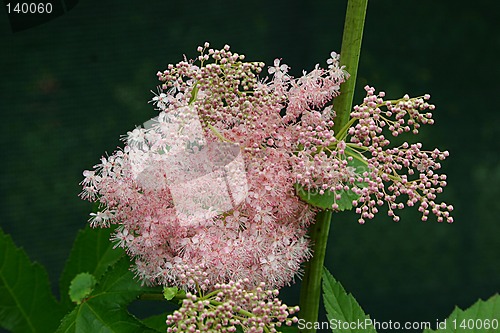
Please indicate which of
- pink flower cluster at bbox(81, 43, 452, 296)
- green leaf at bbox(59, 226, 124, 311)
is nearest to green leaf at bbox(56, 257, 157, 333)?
pink flower cluster at bbox(81, 43, 452, 296)

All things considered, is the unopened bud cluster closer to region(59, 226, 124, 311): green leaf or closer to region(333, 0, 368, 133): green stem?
region(333, 0, 368, 133): green stem

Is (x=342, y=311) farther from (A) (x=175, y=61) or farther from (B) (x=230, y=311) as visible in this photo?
(A) (x=175, y=61)

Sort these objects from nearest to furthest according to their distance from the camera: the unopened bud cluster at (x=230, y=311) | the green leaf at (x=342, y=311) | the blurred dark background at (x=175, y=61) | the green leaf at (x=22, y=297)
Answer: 1. the unopened bud cluster at (x=230, y=311)
2. the green leaf at (x=342, y=311)
3. the green leaf at (x=22, y=297)
4. the blurred dark background at (x=175, y=61)

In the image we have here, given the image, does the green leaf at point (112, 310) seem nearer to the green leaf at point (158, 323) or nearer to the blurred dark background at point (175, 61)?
the green leaf at point (158, 323)

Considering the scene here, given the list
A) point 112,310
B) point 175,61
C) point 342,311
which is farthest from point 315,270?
point 175,61

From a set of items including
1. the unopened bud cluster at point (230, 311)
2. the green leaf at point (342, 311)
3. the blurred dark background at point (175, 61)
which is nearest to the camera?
the unopened bud cluster at point (230, 311)

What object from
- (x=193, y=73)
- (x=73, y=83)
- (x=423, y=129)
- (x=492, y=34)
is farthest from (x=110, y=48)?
(x=193, y=73)

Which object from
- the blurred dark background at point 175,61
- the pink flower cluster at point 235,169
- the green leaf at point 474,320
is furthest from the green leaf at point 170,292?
the blurred dark background at point 175,61

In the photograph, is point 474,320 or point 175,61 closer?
point 474,320
